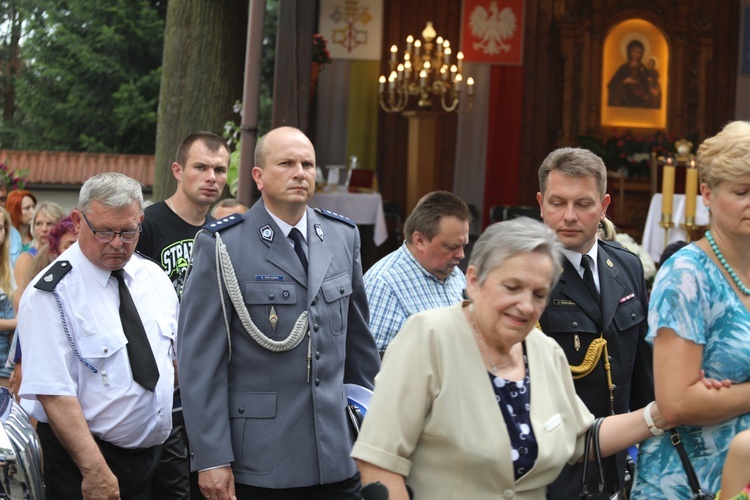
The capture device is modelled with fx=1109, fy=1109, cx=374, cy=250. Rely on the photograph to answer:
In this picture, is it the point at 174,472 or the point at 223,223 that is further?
the point at 174,472

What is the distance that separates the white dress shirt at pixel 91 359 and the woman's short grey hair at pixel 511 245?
158cm

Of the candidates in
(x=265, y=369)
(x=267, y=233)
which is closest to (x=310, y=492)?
(x=265, y=369)

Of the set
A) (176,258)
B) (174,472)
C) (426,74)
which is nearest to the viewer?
(174,472)

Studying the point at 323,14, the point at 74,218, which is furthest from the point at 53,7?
the point at 74,218

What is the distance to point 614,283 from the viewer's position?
148 inches

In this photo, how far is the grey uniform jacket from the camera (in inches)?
142

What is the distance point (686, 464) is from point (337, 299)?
1.40 meters

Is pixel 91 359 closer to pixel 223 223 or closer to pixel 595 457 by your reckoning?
pixel 223 223

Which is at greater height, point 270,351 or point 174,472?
point 270,351

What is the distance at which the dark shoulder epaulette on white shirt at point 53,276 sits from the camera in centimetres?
382

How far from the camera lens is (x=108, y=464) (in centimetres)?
392

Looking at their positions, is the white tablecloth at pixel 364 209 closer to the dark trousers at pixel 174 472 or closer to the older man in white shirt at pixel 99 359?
the dark trousers at pixel 174 472

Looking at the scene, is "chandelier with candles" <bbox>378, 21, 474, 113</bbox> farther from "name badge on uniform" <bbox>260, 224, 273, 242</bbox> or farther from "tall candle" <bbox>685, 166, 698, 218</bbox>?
"name badge on uniform" <bbox>260, 224, 273, 242</bbox>

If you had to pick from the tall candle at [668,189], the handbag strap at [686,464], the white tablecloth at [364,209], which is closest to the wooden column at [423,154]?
the white tablecloth at [364,209]
